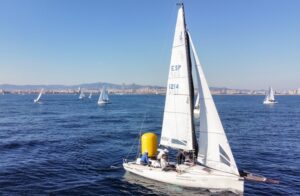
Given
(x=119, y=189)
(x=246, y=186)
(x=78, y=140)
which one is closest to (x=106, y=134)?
(x=78, y=140)

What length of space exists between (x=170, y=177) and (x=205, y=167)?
2680mm

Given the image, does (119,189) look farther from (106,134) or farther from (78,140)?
(106,134)

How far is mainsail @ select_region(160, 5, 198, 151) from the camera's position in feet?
72.7

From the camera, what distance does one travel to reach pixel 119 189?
22.4m

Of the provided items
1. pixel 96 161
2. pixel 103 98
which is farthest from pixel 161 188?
pixel 103 98

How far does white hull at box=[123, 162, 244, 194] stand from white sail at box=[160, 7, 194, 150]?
2099mm

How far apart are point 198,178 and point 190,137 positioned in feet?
10.5

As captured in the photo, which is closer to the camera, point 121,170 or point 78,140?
point 121,170

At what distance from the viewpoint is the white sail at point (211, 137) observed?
20.8 meters

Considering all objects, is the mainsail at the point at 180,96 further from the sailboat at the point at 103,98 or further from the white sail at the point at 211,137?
the sailboat at the point at 103,98

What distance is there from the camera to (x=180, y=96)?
2281cm

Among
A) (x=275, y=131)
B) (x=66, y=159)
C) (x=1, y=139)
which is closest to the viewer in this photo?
(x=66, y=159)

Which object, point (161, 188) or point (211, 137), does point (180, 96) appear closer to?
point (211, 137)

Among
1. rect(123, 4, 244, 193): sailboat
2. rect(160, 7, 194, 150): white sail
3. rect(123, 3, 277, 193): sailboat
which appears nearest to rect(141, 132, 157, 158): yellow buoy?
rect(123, 3, 277, 193): sailboat
